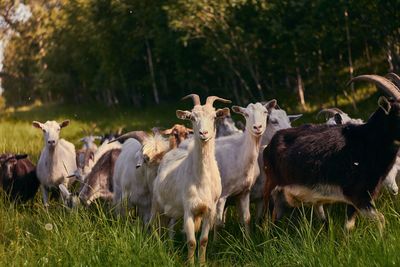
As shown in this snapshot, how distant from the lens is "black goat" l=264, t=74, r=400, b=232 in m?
7.49

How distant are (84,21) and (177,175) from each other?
32.9m

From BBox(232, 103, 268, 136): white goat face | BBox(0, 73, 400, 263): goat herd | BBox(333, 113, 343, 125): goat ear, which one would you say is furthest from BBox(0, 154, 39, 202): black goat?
BBox(333, 113, 343, 125): goat ear

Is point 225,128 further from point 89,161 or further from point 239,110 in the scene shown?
point 239,110

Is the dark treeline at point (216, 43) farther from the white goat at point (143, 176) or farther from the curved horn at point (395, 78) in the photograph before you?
the white goat at point (143, 176)

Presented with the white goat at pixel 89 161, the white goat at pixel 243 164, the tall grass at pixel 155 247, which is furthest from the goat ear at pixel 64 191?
the white goat at pixel 243 164

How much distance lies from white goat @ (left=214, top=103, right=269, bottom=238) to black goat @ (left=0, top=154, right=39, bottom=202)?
4.15 m

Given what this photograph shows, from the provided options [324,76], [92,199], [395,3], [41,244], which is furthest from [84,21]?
[41,244]

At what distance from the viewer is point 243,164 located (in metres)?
8.53

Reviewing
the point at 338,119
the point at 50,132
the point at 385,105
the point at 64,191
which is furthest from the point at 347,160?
the point at 50,132

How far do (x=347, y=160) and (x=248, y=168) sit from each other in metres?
1.36

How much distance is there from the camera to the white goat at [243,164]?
8336 mm

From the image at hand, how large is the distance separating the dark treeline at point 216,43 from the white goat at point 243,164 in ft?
35.3

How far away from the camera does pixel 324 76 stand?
A: 2373cm

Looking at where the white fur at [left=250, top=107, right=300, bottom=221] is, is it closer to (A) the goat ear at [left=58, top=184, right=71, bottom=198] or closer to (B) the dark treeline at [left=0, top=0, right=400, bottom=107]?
(A) the goat ear at [left=58, top=184, right=71, bottom=198]
